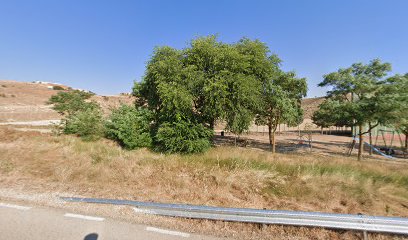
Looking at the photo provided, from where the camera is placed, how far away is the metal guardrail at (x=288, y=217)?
4.04 metres

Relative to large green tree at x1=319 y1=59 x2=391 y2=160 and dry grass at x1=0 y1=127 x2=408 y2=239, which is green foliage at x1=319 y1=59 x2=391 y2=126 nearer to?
large green tree at x1=319 y1=59 x2=391 y2=160

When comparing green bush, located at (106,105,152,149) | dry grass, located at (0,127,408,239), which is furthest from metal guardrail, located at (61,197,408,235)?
green bush, located at (106,105,152,149)

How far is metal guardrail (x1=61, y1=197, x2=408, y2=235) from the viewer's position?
4043 millimetres

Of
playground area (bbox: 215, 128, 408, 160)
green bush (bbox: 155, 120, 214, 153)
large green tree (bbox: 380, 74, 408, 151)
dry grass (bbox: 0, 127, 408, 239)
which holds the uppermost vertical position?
large green tree (bbox: 380, 74, 408, 151)

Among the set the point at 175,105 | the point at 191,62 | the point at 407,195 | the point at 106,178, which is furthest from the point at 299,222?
the point at 191,62

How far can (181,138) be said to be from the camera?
41.4ft

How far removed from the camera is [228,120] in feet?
47.9

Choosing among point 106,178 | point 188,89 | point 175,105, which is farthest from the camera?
point 188,89

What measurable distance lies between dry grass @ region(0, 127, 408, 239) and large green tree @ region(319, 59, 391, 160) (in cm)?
692

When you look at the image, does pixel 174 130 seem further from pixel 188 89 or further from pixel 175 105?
pixel 188 89

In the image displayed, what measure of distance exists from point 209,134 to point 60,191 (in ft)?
29.7

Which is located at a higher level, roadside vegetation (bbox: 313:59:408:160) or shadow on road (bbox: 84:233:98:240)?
roadside vegetation (bbox: 313:59:408:160)

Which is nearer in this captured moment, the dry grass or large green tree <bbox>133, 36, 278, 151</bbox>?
the dry grass

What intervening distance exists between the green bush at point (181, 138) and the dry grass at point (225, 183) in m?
2.94
